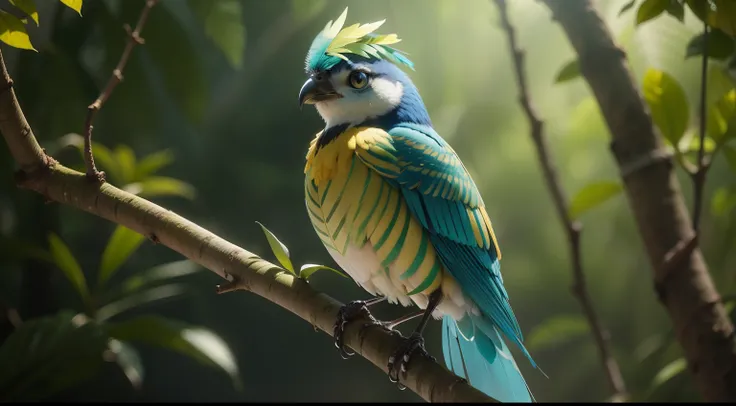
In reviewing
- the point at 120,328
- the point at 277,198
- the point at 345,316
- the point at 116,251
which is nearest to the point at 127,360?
the point at 120,328

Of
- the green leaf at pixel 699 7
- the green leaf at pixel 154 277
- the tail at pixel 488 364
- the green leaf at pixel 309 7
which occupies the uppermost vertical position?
the green leaf at pixel 309 7

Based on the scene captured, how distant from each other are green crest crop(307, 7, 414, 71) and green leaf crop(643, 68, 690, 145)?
0.33 m

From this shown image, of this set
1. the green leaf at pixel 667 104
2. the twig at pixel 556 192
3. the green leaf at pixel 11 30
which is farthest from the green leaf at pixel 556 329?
the green leaf at pixel 11 30

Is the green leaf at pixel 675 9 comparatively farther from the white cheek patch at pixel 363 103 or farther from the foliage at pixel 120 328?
the foliage at pixel 120 328

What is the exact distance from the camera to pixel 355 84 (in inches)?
25.6

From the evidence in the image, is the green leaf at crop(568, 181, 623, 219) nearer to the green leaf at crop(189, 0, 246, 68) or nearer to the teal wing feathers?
the teal wing feathers

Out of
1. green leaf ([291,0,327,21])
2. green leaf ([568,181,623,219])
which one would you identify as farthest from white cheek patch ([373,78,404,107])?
green leaf ([568,181,623,219])

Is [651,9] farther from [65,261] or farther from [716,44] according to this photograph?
[65,261]

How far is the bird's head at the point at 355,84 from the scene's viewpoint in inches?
24.7

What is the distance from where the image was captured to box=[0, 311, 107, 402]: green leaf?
2.56ft

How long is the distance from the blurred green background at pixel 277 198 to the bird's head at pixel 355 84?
27 centimetres

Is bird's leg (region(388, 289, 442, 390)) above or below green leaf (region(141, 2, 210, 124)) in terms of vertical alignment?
below

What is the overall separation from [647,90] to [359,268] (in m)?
0.43

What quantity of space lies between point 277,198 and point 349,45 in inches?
26.7
